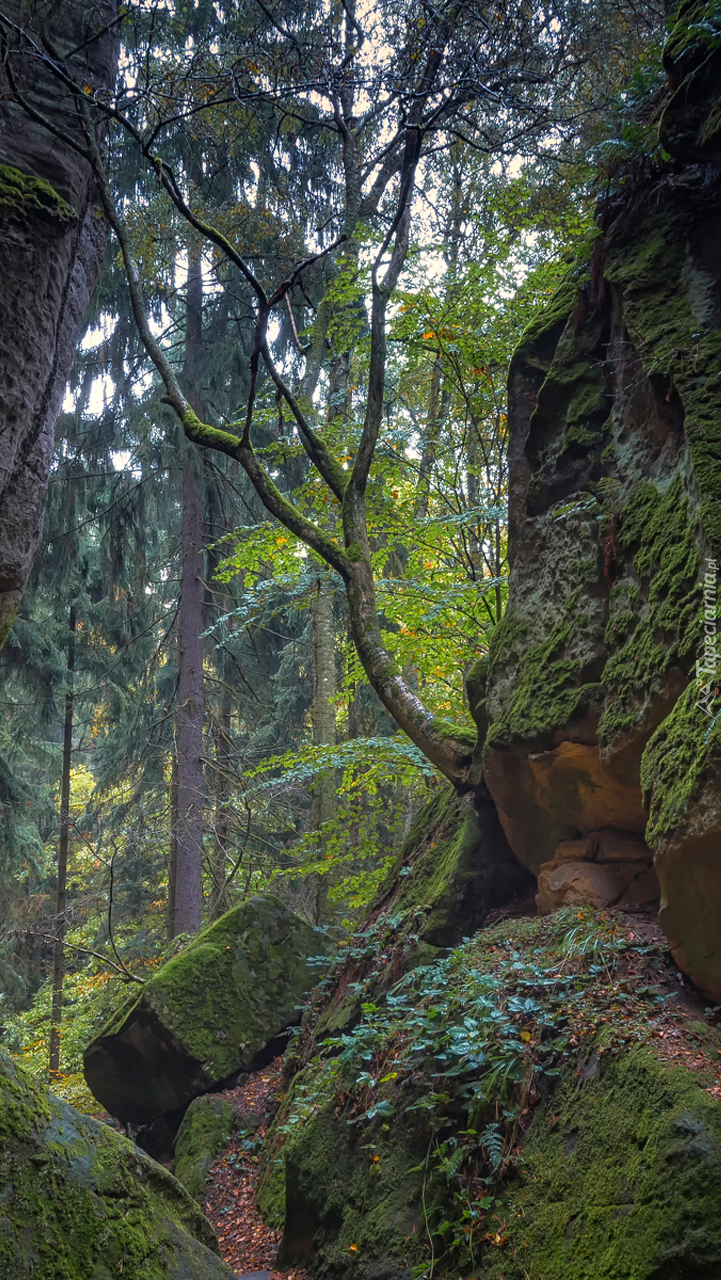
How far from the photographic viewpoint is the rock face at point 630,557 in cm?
334

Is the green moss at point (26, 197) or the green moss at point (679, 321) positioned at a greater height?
the green moss at point (26, 197)

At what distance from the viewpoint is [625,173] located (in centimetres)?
502

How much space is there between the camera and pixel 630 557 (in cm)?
449

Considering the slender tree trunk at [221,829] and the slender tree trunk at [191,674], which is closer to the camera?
the slender tree trunk at [221,829]

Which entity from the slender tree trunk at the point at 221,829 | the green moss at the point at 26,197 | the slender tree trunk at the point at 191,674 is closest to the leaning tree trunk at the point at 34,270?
the green moss at the point at 26,197

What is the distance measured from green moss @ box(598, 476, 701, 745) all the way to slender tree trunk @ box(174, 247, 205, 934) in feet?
25.6

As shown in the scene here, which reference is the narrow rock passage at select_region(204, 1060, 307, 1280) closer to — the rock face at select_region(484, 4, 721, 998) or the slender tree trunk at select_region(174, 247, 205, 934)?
the rock face at select_region(484, 4, 721, 998)

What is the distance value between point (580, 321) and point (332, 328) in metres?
3.50

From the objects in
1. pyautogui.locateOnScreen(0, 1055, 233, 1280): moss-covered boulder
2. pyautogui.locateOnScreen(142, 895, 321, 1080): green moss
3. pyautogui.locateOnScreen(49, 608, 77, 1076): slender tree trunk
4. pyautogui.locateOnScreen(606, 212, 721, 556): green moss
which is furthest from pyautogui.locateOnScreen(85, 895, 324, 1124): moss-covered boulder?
pyautogui.locateOnScreen(606, 212, 721, 556): green moss

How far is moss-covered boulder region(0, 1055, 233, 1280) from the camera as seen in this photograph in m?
2.22

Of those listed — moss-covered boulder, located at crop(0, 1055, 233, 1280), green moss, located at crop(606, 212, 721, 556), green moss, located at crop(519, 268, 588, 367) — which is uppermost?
green moss, located at crop(519, 268, 588, 367)

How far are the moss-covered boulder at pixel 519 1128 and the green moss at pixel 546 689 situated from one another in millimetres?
1142

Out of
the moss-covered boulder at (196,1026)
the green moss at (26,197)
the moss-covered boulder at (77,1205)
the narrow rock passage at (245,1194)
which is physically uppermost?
the green moss at (26,197)

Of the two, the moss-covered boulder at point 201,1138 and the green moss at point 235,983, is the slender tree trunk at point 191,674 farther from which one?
the moss-covered boulder at point 201,1138
